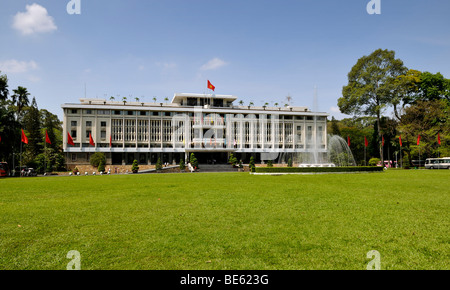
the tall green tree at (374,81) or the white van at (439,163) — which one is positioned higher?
the tall green tree at (374,81)

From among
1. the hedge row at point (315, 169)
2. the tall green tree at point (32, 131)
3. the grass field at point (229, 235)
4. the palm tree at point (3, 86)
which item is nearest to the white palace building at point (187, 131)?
the tall green tree at point (32, 131)

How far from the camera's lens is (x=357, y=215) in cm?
750

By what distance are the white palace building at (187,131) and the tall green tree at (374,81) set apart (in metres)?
10.3

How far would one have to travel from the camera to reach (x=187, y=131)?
209ft

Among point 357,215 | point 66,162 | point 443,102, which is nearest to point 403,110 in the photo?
point 443,102

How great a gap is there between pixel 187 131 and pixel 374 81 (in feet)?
126

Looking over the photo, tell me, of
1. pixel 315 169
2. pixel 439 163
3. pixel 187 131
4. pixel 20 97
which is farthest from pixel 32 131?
pixel 439 163

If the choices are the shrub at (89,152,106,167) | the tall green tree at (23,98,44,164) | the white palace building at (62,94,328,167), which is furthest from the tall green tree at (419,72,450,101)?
the tall green tree at (23,98,44,164)

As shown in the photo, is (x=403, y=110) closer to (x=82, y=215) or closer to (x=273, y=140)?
(x=273, y=140)

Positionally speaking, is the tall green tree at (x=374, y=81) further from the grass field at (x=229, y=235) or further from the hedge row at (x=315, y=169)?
the grass field at (x=229, y=235)

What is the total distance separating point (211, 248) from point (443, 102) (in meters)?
53.4

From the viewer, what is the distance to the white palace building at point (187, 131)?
59647 mm

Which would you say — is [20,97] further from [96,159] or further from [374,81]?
[374,81]

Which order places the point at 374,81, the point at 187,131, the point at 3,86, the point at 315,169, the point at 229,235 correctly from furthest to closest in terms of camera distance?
1. the point at 187,131
2. the point at 374,81
3. the point at 3,86
4. the point at 315,169
5. the point at 229,235
